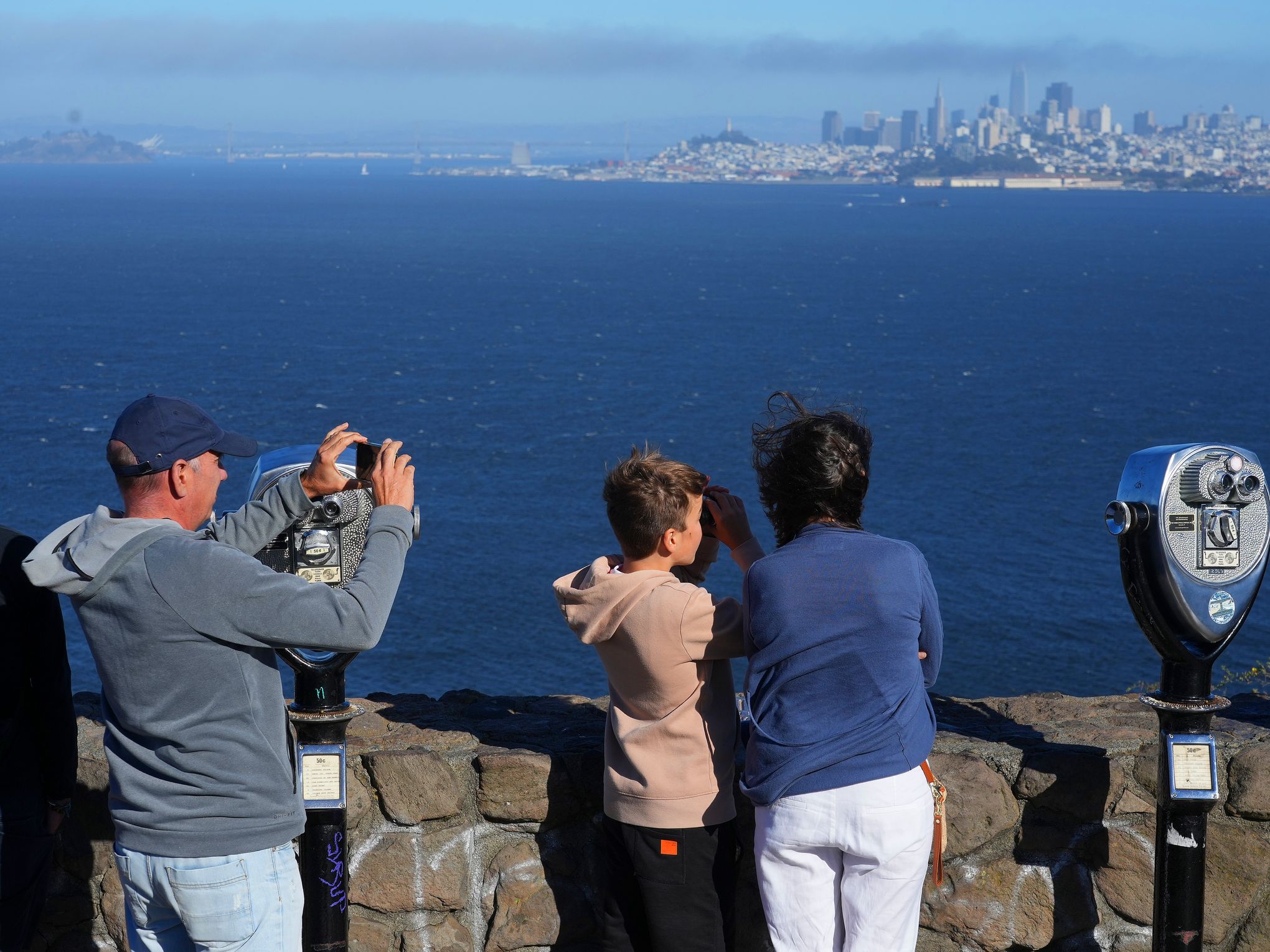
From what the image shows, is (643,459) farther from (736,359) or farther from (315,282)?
(315,282)

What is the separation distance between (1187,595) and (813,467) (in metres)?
1.06

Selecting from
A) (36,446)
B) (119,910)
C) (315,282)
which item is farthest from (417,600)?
(315,282)

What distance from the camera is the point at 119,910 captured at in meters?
3.56

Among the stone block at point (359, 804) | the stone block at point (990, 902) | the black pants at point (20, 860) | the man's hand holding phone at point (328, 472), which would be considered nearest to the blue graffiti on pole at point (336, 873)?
the stone block at point (359, 804)

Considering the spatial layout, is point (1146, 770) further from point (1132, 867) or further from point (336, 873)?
point (336, 873)

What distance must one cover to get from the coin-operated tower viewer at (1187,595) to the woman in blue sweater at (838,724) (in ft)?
2.35

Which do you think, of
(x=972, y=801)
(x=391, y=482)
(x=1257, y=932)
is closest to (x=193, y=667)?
(x=391, y=482)

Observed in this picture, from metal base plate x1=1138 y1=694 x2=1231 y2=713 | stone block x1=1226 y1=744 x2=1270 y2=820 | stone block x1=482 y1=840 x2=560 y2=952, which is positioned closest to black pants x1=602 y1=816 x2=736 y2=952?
stone block x1=482 y1=840 x2=560 y2=952

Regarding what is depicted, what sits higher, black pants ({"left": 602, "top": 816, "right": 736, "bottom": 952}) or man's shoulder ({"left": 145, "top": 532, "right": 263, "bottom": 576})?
man's shoulder ({"left": 145, "top": 532, "right": 263, "bottom": 576})

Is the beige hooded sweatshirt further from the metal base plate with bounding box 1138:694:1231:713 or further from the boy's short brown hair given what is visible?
the metal base plate with bounding box 1138:694:1231:713

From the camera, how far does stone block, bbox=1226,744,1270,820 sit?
3496 millimetres

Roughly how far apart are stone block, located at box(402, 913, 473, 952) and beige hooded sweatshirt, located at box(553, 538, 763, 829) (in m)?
0.77

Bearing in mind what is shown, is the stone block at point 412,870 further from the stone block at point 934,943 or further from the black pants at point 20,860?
the stone block at point 934,943

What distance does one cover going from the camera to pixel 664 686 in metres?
3.01
